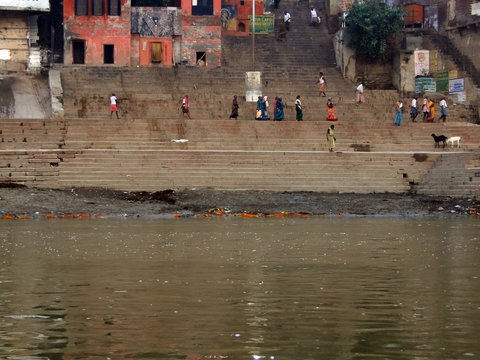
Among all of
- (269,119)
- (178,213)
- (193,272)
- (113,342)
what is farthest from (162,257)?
(269,119)

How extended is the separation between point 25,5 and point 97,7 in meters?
3.19

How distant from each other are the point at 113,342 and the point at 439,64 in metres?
39.2

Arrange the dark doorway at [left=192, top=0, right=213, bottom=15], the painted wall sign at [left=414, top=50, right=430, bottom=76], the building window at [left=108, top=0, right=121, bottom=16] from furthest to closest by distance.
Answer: the dark doorway at [left=192, top=0, right=213, bottom=15], the building window at [left=108, top=0, right=121, bottom=16], the painted wall sign at [left=414, top=50, right=430, bottom=76]

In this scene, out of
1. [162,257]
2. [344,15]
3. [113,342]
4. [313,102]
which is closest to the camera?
[113,342]

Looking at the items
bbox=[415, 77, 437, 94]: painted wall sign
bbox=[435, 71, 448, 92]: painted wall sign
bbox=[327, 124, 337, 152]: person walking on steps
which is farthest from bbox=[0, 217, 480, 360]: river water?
bbox=[435, 71, 448, 92]: painted wall sign

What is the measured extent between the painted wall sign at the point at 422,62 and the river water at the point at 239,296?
25.6 metres

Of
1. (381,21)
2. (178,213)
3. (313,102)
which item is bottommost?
(178,213)

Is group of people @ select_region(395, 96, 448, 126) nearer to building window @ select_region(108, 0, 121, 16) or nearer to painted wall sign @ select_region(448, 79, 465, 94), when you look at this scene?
painted wall sign @ select_region(448, 79, 465, 94)

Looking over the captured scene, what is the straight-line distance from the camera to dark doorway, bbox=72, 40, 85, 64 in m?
45.0

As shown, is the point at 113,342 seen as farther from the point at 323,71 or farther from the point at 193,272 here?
the point at 323,71

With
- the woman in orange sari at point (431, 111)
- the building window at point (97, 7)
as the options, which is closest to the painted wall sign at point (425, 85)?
the woman in orange sari at point (431, 111)

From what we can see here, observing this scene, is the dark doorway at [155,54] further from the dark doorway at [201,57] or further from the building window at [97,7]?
the building window at [97,7]

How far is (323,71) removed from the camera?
44094 millimetres

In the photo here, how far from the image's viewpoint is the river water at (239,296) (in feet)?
25.2
